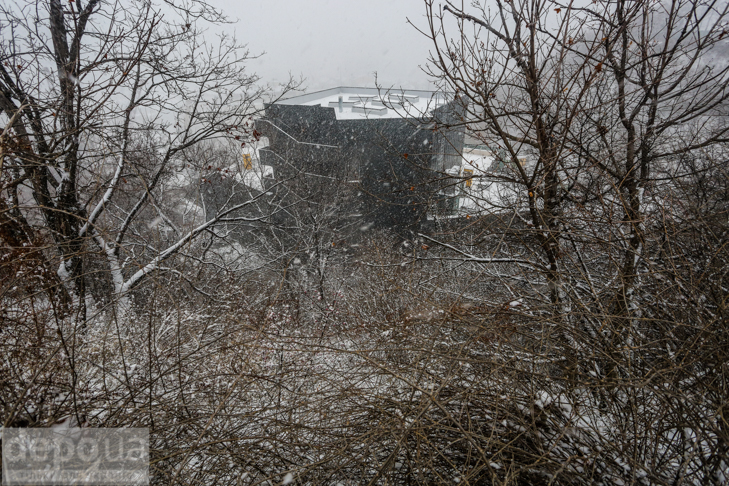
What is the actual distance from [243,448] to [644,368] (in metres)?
2.40

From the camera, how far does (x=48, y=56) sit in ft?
17.9

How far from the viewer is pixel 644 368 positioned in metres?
2.08

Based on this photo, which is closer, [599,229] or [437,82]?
[599,229]

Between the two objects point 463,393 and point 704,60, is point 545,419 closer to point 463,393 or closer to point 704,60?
point 463,393

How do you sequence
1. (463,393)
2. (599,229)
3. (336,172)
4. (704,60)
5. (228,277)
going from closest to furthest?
(463,393), (599,229), (704,60), (228,277), (336,172)

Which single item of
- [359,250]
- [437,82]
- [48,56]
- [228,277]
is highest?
[48,56]

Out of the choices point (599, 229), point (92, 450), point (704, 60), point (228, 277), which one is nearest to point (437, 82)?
point (599, 229)

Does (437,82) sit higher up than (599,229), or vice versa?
(437,82)

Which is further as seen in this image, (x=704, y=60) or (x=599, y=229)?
(x=704, y=60)

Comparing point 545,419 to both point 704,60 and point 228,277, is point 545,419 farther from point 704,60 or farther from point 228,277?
point 228,277

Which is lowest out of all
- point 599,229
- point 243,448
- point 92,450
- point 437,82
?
point 243,448

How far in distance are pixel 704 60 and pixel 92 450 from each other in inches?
283

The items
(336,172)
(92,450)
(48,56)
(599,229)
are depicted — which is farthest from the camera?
(336,172)

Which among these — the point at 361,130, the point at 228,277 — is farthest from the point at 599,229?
the point at 361,130
